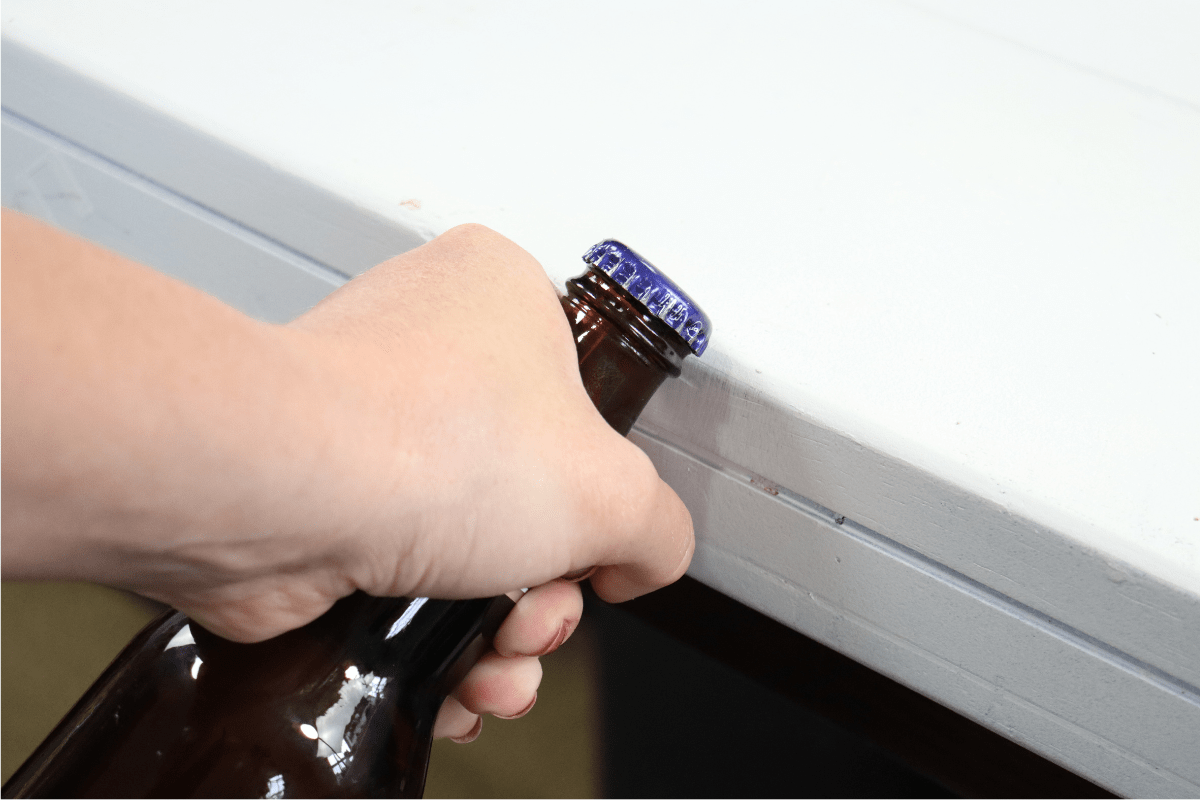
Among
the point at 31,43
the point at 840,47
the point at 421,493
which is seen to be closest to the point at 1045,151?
the point at 840,47

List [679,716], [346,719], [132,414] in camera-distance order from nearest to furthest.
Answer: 1. [132,414]
2. [346,719]
3. [679,716]

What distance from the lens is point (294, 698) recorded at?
0.88 feet

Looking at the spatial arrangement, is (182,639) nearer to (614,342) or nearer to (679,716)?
(614,342)

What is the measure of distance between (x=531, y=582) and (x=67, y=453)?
0.14 meters

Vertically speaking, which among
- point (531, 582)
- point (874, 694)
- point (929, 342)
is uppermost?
point (929, 342)

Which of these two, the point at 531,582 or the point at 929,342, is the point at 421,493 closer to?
the point at 531,582

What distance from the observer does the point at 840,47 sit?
0.42 meters

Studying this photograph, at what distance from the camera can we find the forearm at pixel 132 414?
0.17 metres

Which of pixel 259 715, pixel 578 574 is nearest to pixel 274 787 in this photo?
pixel 259 715

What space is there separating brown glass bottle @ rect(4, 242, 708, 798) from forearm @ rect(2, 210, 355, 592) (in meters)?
0.08

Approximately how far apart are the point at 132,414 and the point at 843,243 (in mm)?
256

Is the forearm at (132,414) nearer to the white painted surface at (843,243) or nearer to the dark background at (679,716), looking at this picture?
the white painted surface at (843,243)

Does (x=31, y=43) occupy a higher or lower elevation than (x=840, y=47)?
lower

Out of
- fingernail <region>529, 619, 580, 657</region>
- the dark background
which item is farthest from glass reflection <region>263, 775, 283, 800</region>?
the dark background
